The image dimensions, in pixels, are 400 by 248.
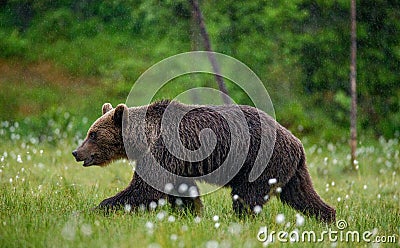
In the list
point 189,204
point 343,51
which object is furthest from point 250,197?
point 343,51

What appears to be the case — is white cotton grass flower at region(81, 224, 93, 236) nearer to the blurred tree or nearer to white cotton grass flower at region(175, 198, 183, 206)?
white cotton grass flower at region(175, 198, 183, 206)

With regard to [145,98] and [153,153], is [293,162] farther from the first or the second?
[145,98]

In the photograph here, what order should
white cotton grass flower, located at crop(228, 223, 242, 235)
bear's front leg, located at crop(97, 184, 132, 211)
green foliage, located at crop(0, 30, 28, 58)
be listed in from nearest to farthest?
white cotton grass flower, located at crop(228, 223, 242, 235)
bear's front leg, located at crop(97, 184, 132, 211)
green foliage, located at crop(0, 30, 28, 58)

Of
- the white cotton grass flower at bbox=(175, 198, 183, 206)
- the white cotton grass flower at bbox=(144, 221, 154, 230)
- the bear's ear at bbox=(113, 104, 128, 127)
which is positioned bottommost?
the white cotton grass flower at bbox=(175, 198, 183, 206)

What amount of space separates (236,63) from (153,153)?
5937mm

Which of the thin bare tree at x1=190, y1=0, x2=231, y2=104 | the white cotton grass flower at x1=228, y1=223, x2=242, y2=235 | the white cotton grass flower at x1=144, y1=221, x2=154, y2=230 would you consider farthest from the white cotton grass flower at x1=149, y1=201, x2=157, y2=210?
the thin bare tree at x1=190, y1=0, x2=231, y2=104

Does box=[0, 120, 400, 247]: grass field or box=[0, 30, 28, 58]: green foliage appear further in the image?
box=[0, 30, 28, 58]: green foliage

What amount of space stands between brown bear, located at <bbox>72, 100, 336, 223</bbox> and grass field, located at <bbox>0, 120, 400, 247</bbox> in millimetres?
215

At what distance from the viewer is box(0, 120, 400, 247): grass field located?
4508 millimetres

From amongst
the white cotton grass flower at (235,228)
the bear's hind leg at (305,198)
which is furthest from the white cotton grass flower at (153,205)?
the bear's hind leg at (305,198)

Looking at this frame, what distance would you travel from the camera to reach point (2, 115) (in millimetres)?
12766

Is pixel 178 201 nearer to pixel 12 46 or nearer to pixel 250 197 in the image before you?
pixel 250 197

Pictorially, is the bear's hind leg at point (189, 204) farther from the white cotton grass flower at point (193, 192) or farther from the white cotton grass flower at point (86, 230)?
the white cotton grass flower at point (86, 230)

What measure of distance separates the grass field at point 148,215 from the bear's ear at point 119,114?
3.10 ft
